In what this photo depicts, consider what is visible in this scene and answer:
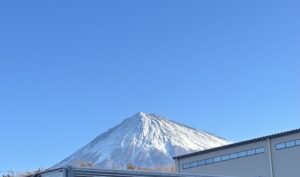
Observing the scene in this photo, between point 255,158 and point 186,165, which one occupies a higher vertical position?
point 186,165

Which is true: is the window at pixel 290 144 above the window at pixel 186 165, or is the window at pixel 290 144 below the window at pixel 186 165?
above

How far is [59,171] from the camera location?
41.5 feet

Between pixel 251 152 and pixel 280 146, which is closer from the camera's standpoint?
pixel 280 146

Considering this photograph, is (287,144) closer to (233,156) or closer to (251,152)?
(251,152)

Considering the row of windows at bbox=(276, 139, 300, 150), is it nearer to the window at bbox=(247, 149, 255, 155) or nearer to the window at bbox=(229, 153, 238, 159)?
the window at bbox=(247, 149, 255, 155)

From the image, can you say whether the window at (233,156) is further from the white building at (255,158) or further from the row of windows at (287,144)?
the row of windows at (287,144)

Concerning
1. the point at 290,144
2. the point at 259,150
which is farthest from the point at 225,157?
the point at 290,144

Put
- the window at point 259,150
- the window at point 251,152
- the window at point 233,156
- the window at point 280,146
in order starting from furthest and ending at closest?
1. the window at point 233,156
2. the window at point 251,152
3. the window at point 259,150
4. the window at point 280,146

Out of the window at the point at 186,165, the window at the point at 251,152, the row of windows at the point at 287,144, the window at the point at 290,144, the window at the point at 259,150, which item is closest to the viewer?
the row of windows at the point at 287,144

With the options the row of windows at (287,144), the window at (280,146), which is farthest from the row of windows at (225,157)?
the row of windows at (287,144)

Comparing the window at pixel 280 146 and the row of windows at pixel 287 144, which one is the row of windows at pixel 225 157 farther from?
the row of windows at pixel 287 144

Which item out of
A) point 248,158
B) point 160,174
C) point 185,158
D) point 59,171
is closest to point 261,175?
point 248,158

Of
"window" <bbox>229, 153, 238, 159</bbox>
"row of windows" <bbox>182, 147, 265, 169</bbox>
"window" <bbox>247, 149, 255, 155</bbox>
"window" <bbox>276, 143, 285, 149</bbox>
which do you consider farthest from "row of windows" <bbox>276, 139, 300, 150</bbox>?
"window" <bbox>229, 153, 238, 159</bbox>

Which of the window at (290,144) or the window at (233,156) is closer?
the window at (290,144)
